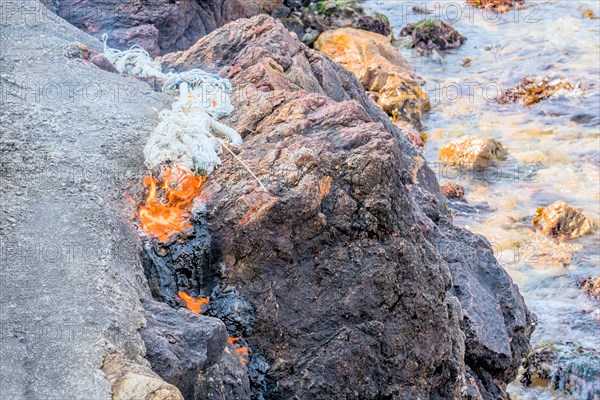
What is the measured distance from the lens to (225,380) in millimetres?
3535

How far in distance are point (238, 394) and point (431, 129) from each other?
379 inches

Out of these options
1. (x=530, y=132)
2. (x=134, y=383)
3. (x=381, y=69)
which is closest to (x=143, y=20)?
(x=381, y=69)

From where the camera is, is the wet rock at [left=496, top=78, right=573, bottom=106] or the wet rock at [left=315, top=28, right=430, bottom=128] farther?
the wet rock at [left=496, top=78, right=573, bottom=106]

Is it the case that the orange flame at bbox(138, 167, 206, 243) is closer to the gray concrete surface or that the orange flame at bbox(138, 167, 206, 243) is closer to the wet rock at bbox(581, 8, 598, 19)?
the gray concrete surface

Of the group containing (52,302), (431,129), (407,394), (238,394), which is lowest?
(431,129)

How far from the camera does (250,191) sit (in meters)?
4.13

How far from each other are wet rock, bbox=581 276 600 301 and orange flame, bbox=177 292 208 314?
5740mm

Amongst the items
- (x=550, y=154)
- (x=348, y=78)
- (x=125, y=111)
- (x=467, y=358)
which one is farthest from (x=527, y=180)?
(x=125, y=111)

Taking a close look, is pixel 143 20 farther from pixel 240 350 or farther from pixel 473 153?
pixel 240 350

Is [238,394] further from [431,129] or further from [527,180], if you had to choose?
[431,129]

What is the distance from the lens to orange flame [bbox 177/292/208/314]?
157 inches

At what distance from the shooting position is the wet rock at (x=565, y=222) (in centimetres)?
943

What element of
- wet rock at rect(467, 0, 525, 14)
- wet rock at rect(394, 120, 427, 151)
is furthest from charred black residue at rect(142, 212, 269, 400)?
wet rock at rect(467, 0, 525, 14)

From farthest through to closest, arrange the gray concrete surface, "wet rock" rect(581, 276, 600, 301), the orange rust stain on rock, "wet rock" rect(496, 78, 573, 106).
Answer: "wet rock" rect(496, 78, 573, 106), "wet rock" rect(581, 276, 600, 301), the orange rust stain on rock, the gray concrete surface
